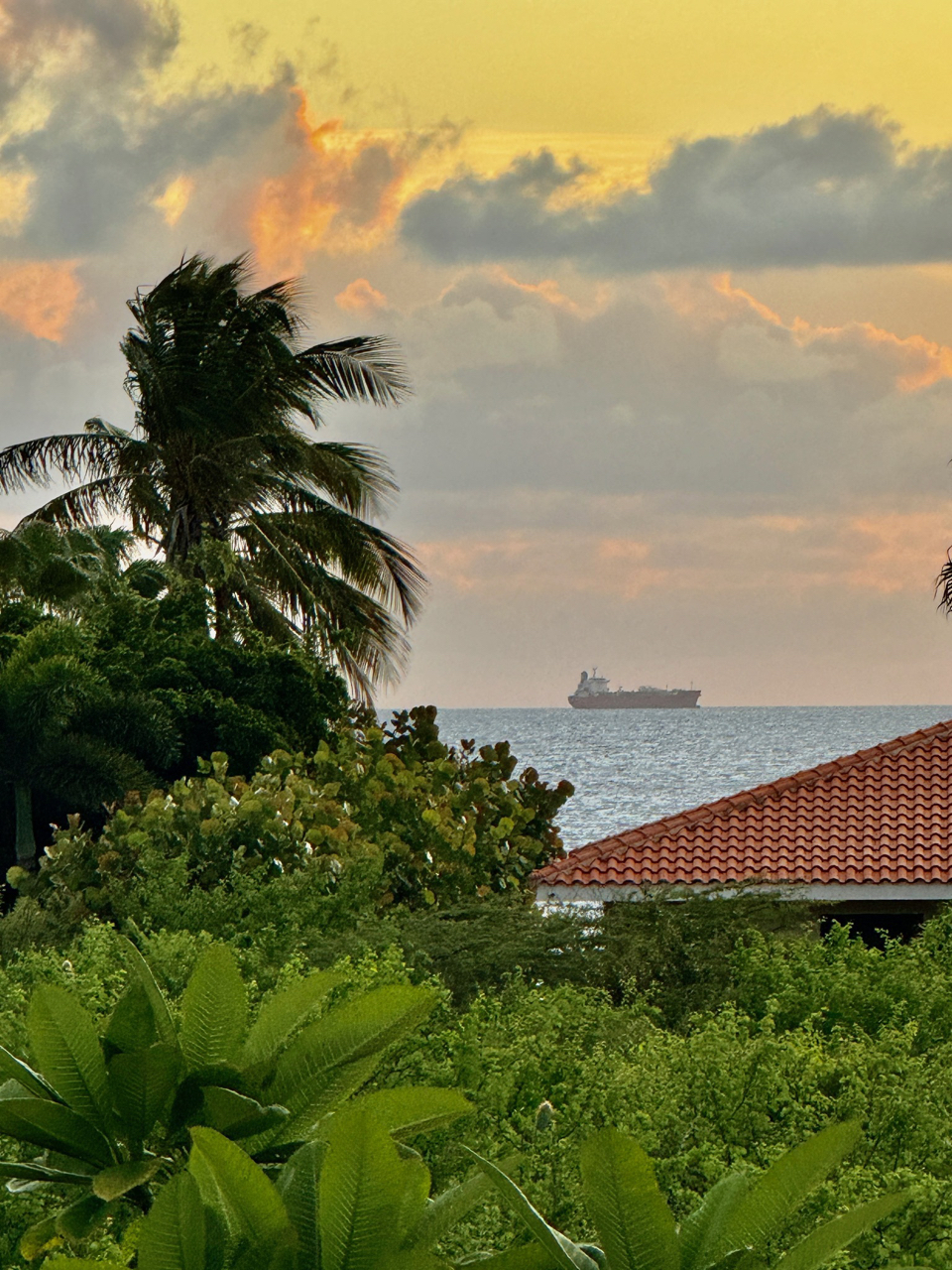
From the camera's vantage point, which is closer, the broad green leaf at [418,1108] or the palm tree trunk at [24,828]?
the broad green leaf at [418,1108]

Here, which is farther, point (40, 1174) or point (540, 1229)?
point (40, 1174)

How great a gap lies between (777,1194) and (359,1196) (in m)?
0.68

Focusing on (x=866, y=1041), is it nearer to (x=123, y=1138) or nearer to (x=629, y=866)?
(x=123, y=1138)

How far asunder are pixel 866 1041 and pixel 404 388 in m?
19.8

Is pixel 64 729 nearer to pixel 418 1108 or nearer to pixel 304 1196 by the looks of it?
pixel 418 1108

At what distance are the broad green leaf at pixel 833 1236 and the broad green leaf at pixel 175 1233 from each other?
0.89m

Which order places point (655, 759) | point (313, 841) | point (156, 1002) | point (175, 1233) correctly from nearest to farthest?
point (175, 1233)
point (156, 1002)
point (313, 841)
point (655, 759)

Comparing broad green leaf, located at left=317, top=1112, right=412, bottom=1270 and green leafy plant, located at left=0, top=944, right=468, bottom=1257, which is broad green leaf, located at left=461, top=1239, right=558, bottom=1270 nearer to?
broad green leaf, located at left=317, top=1112, right=412, bottom=1270

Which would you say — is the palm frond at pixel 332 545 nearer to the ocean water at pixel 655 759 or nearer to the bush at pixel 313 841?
the bush at pixel 313 841

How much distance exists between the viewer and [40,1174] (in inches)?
114

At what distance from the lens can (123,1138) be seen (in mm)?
2914

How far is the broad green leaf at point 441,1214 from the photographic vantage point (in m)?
2.35

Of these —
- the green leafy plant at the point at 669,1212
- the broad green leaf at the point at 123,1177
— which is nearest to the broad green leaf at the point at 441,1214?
the green leafy plant at the point at 669,1212

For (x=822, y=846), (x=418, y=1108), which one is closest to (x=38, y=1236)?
(x=418, y=1108)
